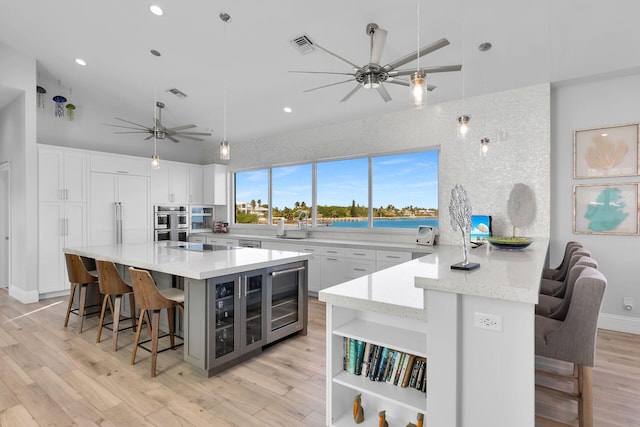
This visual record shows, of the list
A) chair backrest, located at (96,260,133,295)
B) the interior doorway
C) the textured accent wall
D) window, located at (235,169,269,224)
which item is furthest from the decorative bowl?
the interior doorway

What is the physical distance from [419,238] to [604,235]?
2.00 metres

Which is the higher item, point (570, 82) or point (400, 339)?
point (570, 82)

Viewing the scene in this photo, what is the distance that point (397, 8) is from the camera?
301 centimetres

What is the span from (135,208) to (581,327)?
21.5 feet

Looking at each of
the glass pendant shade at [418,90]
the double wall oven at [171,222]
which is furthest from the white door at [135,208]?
the glass pendant shade at [418,90]

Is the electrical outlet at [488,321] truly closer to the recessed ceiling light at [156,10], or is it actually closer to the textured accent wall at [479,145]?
the textured accent wall at [479,145]

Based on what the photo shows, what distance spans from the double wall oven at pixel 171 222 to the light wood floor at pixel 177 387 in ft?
10.5

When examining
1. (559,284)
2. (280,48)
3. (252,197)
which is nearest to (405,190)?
(559,284)

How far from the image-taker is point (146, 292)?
2.75 metres

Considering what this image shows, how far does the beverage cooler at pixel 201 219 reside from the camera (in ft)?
23.6

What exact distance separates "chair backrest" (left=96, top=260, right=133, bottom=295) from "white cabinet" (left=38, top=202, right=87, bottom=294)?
103 inches

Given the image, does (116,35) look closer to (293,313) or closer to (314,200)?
(314,200)

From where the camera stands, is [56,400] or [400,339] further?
[56,400]

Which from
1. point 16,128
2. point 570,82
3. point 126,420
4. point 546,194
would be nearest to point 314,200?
point 546,194
